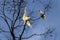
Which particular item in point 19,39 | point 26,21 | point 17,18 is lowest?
point 19,39

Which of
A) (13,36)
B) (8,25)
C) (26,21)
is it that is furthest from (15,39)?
(26,21)

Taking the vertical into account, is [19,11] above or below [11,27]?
→ above

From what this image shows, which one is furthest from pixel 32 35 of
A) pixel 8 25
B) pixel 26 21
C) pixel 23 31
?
pixel 26 21

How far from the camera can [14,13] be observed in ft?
46.8

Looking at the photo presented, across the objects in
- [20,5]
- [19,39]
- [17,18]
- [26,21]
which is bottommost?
[19,39]

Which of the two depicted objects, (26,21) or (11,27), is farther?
(11,27)

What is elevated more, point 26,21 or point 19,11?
point 26,21

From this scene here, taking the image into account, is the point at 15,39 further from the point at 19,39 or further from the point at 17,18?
the point at 17,18

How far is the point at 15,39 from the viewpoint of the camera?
45.1 ft

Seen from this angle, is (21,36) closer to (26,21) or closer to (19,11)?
(19,11)

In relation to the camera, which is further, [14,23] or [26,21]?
[14,23]

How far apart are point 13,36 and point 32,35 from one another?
1241 mm

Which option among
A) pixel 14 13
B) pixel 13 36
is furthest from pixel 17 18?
pixel 13 36

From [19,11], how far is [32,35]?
5.87 feet
